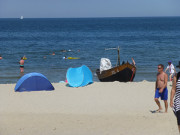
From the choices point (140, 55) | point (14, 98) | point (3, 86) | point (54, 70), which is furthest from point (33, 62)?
point (14, 98)

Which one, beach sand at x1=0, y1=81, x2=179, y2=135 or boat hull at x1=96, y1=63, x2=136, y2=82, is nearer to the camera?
beach sand at x1=0, y1=81, x2=179, y2=135

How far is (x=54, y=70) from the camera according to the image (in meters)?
29.3

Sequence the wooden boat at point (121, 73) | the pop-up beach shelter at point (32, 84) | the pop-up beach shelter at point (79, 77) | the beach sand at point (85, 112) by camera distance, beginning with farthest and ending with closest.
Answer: the wooden boat at point (121, 73) → the pop-up beach shelter at point (79, 77) → the pop-up beach shelter at point (32, 84) → the beach sand at point (85, 112)

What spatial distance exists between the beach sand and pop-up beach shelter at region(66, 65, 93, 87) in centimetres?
45

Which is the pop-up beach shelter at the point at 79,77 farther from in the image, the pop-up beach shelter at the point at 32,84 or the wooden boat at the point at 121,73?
the wooden boat at the point at 121,73

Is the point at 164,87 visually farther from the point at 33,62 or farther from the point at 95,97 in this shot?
the point at 33,62

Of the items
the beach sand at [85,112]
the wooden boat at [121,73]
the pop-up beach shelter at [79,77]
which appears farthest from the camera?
the wooden boat at [121,73]

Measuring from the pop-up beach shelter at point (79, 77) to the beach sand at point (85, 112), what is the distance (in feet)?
1.48

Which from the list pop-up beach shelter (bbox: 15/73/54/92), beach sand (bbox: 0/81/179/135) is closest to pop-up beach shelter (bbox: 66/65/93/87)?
beach sand (bbox: 0/81/179/135)

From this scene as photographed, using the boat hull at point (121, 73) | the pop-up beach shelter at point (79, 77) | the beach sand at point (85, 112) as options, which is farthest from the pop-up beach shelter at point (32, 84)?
the boat hull at point (121, 73)

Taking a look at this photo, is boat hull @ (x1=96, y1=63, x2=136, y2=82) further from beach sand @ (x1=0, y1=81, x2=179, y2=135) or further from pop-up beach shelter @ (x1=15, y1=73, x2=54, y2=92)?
pop-up beach shelter @ (x1=15, y1=73, x2=54, y2=92)

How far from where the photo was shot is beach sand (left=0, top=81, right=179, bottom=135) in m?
10.5

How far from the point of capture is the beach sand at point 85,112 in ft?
34.3

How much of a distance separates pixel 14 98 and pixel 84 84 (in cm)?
410
